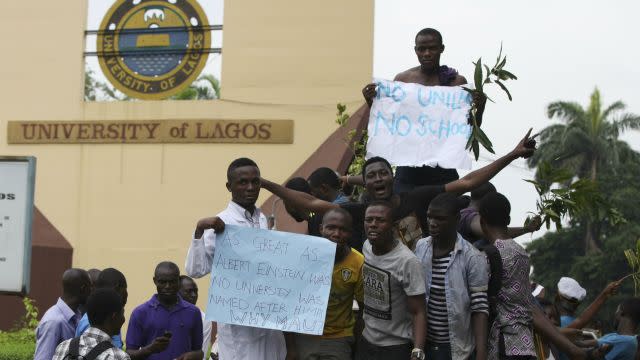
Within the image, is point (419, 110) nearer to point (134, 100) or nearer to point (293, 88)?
point (293, 88)

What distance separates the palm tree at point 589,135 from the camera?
41.2 metres

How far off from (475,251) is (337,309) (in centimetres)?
81

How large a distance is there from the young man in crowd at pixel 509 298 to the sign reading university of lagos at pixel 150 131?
24.4 ft

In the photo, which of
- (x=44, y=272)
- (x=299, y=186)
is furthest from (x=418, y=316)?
(x=44, y=272)

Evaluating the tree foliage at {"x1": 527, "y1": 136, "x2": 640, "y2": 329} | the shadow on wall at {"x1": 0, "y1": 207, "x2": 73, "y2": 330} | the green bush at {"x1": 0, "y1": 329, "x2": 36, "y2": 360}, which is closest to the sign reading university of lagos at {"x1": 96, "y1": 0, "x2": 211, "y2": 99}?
the shadow on wall at {"x1": 0, "y1": 207, "x2": 73, "y2": 330}

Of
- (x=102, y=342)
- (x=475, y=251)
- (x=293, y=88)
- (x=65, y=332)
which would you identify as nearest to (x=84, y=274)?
(x=65, y=332)

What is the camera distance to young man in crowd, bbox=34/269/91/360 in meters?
6.57

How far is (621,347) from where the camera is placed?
23.8 feet

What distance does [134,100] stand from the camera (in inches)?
531

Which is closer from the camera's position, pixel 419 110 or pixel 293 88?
pixel 419 110

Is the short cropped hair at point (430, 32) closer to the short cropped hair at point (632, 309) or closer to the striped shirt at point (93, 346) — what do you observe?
the short cropped hair at point (632, 309)

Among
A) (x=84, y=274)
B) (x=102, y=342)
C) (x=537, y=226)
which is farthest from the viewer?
(x=84, y=274)

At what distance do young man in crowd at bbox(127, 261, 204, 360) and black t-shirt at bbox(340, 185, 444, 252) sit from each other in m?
1.27

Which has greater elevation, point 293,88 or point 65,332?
point 293,88
